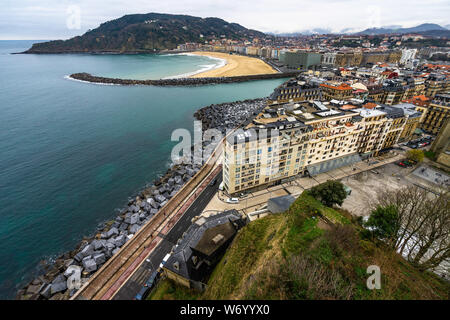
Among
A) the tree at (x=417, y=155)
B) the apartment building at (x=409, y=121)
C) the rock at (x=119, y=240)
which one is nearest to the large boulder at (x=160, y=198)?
the rock at (x=119, y=240)

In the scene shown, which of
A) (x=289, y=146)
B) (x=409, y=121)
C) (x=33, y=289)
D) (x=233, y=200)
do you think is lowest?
(x=33, y=289)

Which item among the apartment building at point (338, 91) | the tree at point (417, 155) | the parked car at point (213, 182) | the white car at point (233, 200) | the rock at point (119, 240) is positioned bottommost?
the rock at point (119, 240)

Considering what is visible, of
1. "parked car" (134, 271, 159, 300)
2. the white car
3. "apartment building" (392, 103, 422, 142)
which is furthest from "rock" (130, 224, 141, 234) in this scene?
"apartment building" (392, 103, 422, 142)

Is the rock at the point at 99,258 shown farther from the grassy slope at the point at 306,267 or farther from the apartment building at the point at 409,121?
the apartment building at the point at 409,121

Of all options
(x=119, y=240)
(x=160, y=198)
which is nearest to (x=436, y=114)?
(x=160, y=198)

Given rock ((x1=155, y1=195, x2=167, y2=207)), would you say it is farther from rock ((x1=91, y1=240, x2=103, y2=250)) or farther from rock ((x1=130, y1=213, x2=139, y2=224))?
rock ((x1=91, y1=240, x2=103, y2=250))

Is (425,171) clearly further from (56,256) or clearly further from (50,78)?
(50,78)

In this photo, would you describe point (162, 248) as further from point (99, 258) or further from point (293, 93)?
point (293, 93)
